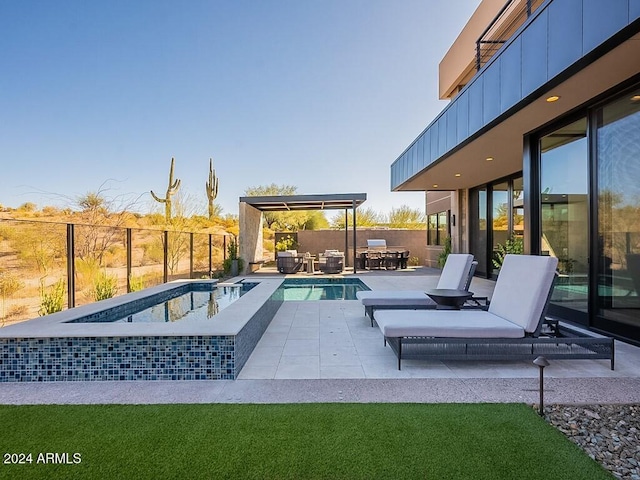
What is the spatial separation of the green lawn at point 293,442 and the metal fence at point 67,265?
12.0 feet

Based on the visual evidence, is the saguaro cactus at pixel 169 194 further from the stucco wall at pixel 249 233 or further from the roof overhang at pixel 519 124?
the roof overhang at pixel 519 124

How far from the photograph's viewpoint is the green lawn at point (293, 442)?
199 cm

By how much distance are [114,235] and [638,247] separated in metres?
9.66

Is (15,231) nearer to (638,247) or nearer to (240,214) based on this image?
(240,214)

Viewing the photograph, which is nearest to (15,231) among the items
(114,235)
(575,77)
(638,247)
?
(114,235)

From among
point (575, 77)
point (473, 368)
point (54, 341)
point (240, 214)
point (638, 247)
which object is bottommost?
point (473, 368)

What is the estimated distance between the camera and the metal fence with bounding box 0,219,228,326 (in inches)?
223

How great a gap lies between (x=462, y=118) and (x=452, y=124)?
1.51 ft

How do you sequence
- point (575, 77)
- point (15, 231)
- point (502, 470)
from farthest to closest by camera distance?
point (15, 231) → point (575, 77) → point (502, 470)

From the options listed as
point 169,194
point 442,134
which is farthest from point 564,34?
point 169,194

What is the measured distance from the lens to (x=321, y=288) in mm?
10586

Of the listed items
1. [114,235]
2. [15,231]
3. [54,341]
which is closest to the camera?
[54,341]

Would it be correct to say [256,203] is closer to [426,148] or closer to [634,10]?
[426,148]

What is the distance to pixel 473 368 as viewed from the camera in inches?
145
